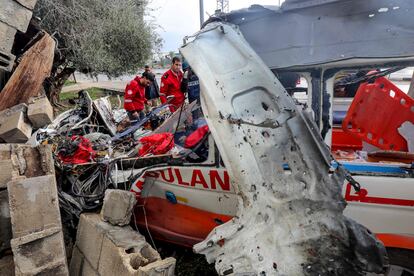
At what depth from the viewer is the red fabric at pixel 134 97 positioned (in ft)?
26.3

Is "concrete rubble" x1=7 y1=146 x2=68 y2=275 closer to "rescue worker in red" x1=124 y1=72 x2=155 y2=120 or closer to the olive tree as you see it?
"rescue worker in red" x1=124 y1=72 x2=155 y2=120

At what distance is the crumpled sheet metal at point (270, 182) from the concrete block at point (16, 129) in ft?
Result: 11.1

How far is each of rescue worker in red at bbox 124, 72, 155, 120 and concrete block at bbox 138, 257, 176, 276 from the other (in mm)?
5680

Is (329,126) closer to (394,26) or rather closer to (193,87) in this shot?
(394,26)

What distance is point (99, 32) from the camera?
10.1 metres

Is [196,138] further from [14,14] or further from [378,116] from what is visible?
[14,14]

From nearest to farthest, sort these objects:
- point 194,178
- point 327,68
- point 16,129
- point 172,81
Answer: point 327,68 < point 194,178 < point 16,129 < point 172,81

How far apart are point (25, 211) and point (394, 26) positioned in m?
3.16

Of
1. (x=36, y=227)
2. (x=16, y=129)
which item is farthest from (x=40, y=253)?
(x=16, y=129)

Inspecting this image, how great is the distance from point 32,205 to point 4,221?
2.48 feet

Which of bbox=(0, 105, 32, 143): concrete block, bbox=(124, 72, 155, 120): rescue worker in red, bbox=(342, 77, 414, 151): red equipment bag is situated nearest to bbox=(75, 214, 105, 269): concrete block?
bbox=(0, 105, 32, 143): concrete block

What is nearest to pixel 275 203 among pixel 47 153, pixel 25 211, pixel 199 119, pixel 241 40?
pixel 241 40

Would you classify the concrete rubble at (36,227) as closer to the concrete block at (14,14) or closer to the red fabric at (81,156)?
the red fabric at (81,156)

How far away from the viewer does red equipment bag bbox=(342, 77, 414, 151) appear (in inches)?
123
